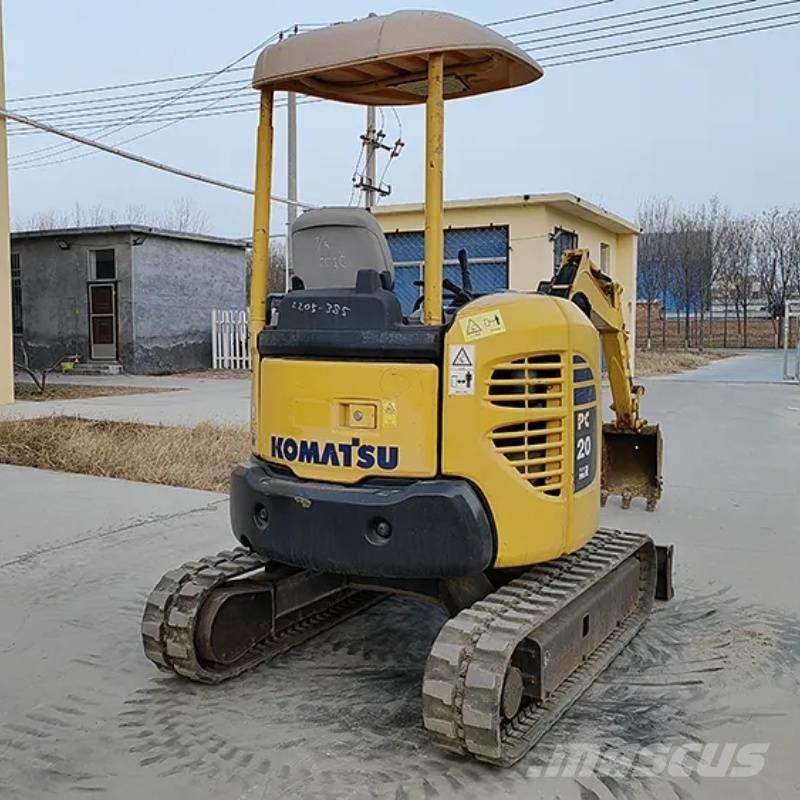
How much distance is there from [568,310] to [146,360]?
65.5ft

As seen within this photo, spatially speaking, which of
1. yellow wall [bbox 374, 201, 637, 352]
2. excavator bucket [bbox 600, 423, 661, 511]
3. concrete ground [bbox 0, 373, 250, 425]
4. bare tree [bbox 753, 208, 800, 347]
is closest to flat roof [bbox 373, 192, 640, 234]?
yellow wall [bbox 374, 201, 637, 352]

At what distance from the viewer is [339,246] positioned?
3746 millimetres

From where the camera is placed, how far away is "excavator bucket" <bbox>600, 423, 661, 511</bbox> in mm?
7176

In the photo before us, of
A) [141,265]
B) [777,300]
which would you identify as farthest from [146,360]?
[777,300]

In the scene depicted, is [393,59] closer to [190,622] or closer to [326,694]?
[190,622]

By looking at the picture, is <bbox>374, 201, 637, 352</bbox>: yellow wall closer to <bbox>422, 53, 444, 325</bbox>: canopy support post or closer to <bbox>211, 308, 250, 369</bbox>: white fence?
<bbox>211, 308, 250, 369</bbox>: white fence

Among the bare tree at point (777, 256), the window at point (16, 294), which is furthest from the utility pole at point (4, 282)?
the bare tree at point (777, 256)

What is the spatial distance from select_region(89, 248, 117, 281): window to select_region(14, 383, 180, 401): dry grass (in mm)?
4348

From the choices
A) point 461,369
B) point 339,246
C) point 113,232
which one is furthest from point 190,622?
point 113,232

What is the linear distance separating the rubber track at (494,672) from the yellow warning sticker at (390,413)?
2.45ft

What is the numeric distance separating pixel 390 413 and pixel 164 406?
11.6 meters

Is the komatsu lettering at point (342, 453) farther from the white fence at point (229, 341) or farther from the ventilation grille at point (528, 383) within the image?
the white fence at point (229, 341)

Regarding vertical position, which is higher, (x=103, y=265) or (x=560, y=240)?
(x=560, y=240)

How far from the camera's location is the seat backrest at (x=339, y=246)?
3.72 meters
